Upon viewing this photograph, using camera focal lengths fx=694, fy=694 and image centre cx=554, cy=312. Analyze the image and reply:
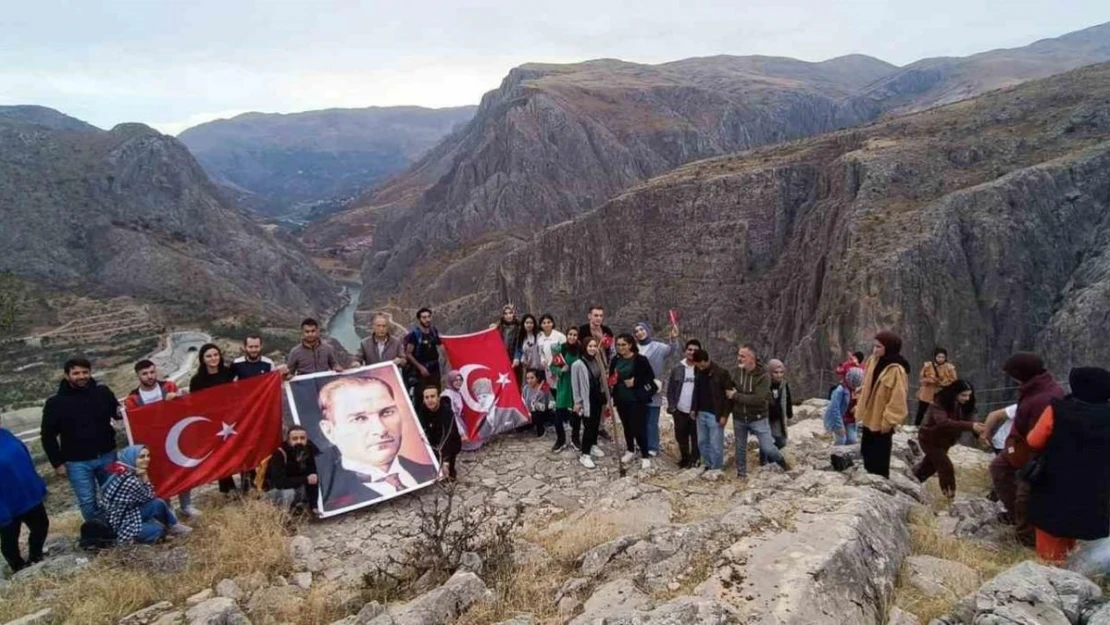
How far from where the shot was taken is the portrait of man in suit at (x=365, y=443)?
784cm

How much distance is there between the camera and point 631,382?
848 cm

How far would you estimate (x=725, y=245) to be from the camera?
4772 centimetres

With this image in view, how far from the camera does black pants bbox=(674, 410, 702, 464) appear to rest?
347 inches

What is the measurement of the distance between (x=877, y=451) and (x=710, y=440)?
1.93m

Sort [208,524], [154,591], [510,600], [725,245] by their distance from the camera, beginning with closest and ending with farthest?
[510,600], [154,591], [208,524], [725,245]

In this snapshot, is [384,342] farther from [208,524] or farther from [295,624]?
[295,624]

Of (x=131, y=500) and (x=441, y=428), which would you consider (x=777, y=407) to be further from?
(x=131, y=500)

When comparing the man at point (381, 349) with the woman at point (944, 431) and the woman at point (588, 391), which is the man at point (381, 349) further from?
the woman at point (944, 431)

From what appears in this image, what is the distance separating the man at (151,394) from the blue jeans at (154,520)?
568 mm

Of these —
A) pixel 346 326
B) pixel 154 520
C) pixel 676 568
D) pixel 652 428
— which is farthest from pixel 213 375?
pixel 346 326

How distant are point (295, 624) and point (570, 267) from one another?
2067 inches

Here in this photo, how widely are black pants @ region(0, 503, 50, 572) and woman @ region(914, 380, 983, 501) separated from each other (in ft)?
29.4

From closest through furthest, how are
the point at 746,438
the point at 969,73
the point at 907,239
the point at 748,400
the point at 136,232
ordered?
the point at 748,400 → the point at 746,438 → the point at 907,239 → the point at 136,232 → the point at 969,73

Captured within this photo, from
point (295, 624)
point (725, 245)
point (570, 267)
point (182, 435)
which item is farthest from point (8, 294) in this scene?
point (295, 624)
